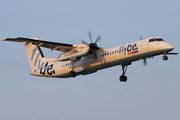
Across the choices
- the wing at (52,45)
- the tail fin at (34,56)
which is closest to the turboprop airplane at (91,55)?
the wing at (52,45)

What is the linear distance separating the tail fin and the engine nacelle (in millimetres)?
5091

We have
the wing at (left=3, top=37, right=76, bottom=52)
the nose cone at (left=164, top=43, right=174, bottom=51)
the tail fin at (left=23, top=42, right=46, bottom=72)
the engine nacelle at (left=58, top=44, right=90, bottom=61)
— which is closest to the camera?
the nose cone at (left=164, top=43, right=174, bottom=51)

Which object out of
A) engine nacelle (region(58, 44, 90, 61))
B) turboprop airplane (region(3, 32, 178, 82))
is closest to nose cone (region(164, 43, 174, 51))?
turboprop airplane (region(3, 32, 178, 82))

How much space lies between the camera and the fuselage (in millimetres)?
25625

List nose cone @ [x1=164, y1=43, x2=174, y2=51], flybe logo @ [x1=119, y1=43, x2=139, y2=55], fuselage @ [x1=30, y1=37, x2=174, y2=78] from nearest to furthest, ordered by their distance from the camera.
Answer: nose cone @ [x1=164, y1=43, x2=174, y2=51] < fuselage @ [x1=30, y1=37, x2=174, y2=78] < flybe logo @ [x1=119, y1=43, x2=139, y2=55]

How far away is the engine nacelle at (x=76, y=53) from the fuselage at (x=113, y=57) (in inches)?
46.8

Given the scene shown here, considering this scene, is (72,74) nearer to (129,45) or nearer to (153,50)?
(129,45)

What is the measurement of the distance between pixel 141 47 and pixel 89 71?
5.82 meters

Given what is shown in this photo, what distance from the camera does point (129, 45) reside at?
88.7ft

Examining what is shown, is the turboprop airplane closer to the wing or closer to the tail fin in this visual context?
the wing

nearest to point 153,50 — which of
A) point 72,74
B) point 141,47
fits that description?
point 141,47

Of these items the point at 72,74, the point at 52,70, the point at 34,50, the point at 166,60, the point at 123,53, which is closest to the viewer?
the point at 166,60

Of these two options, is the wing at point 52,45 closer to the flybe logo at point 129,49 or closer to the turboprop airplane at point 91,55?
the turboprop airplane at point 91,55

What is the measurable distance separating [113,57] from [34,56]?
10682mm
